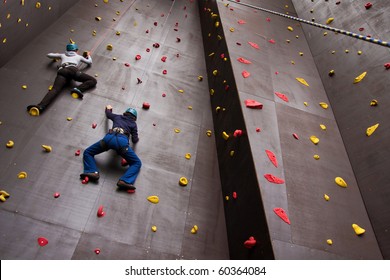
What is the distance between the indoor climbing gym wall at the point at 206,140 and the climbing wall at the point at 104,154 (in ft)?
0.05

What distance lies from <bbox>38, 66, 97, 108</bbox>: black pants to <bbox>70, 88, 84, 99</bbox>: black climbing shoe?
3.6 inches

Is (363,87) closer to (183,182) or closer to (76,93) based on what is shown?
(183,182)

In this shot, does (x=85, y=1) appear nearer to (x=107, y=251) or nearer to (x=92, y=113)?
(x=92, y=113)

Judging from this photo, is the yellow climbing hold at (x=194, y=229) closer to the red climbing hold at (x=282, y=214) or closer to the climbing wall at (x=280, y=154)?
the climbing wall at (x=280, y=154)

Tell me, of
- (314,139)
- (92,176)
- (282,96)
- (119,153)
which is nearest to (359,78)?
(282,96)

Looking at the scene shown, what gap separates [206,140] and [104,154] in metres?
1.40

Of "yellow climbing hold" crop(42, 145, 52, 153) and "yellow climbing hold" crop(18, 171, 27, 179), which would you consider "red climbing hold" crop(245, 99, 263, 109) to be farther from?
"yellow climbing hold" crop(18, 171, 27, 179)

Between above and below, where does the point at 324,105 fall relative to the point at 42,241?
above

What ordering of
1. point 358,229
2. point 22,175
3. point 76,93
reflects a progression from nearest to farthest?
point 358,229 < point 22,175 < point 76,93

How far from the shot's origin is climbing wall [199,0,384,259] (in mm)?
2689

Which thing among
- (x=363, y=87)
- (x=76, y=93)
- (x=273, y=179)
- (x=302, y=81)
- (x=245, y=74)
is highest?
(x=363, y=87)

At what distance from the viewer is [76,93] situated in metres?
3.97

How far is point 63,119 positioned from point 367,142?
3.73 metres

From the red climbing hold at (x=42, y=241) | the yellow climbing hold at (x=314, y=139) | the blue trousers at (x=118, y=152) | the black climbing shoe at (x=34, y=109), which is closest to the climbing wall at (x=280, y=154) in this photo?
the yellow climbing hold at (x=314, y=139)
